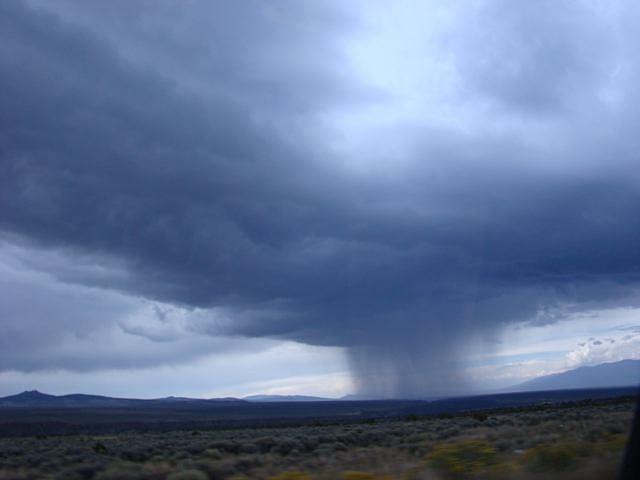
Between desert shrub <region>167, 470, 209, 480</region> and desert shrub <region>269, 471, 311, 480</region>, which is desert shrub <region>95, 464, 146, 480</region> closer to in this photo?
desert shrub <region>167, 470, 209, 480</region>

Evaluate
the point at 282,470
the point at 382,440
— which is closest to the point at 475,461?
the point at 282,470

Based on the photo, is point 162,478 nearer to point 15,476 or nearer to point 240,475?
point 240,475

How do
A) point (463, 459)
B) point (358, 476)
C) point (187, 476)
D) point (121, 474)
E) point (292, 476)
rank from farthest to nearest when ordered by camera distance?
point (463, 459) → point (121, 474) → point (187, 476) → point (292, 476) → point (358, 476)

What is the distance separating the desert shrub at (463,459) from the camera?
47.9ft

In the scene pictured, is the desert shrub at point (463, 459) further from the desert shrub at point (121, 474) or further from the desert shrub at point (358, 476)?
the desert shrub at point (121, 474)

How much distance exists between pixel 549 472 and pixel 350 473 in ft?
13.3

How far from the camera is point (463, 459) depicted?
16125mm

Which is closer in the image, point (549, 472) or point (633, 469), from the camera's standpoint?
point (633, 469)

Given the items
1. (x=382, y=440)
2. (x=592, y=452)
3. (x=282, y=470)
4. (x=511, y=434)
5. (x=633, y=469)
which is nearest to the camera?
(x=633, y=469)

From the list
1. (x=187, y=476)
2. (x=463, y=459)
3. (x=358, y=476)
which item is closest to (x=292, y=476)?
(x=358, y=476)

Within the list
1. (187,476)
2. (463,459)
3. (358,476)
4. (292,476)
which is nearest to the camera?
(358,476)

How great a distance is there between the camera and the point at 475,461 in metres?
16.0

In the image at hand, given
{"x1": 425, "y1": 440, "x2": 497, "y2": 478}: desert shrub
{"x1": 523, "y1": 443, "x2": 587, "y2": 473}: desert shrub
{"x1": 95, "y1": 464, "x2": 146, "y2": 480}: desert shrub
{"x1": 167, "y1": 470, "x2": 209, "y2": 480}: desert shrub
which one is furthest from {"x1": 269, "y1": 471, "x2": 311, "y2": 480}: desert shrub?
{"x1": 523, "y1": 443, "x2": 587, "y2": 473}: desert shrub

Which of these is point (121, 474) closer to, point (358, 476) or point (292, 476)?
point (292, 476)
